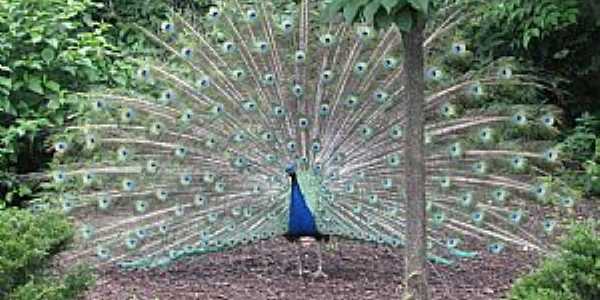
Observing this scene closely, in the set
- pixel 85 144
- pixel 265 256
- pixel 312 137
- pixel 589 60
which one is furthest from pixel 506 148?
pixel 589 60

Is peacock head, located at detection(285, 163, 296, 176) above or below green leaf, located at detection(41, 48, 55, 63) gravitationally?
below

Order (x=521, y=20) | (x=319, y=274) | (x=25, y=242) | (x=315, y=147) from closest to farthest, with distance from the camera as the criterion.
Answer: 1. (x=25, y=242)
2. (x=319, y=274)
3. (x=315, y=147)
4. (x=521, y=20)

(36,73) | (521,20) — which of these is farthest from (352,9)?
(521,20)

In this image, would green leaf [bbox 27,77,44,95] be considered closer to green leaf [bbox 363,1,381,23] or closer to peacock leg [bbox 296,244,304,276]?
peacock leg [bbox 296,244,304,276]

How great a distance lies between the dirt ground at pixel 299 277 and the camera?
6496 mm

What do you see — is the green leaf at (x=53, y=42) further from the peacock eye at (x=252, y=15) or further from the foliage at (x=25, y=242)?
the foliage at (x=25, y=242)

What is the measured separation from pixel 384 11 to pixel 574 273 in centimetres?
124

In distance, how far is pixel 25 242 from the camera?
4.79m

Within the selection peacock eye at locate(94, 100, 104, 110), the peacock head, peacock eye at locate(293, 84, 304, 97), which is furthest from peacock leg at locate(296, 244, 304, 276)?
peacock eye at locate(94, 100, 104, 110)

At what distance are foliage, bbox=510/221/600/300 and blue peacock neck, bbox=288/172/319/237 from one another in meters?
2.60

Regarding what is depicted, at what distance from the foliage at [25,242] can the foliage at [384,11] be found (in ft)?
5.55

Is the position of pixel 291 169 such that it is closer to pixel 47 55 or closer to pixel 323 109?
pixel 323 109

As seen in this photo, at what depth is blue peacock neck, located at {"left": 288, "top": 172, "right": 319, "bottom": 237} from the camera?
22.7 ft

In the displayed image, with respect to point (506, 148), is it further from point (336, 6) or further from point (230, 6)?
point (336, 6)
